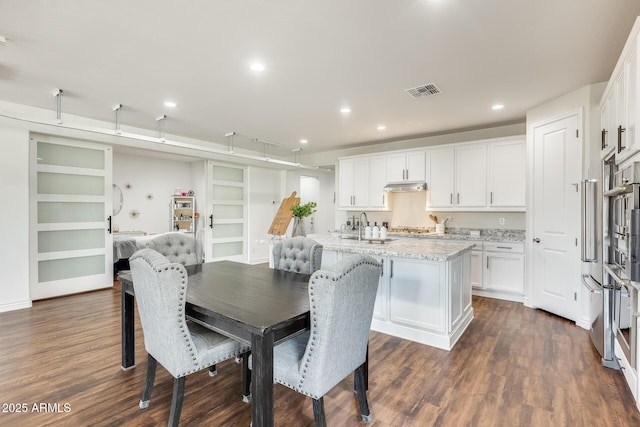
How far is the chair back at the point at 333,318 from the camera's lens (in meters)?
1.53

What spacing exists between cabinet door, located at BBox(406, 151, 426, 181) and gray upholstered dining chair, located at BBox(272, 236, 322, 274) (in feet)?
10.5

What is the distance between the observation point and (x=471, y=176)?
16.3 feet

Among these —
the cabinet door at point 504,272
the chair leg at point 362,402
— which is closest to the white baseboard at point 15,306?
the chair leg at point 362,402

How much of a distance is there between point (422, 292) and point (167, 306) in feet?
7.44

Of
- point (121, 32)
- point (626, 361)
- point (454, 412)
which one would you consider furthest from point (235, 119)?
point (626, 361)

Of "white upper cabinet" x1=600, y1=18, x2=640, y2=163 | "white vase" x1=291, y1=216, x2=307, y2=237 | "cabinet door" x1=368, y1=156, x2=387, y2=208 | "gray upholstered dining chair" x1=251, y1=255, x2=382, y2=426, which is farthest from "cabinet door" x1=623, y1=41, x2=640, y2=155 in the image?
"white vase" x1=291, y1=216, x2=307, y2=237

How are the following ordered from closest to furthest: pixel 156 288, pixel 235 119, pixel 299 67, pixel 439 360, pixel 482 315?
pixel 156 288, pixel 439 360, pixel 299 67, pixel 482 315, pixel 235 119

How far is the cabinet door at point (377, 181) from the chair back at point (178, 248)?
358cm

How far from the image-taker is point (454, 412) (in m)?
2.02

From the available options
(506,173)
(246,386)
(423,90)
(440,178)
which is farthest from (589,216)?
(246,386)

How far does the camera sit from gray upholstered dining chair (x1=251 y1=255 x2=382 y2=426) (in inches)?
60.4

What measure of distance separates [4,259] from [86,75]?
2654mm

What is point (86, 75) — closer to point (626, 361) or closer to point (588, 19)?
point (588, 19)

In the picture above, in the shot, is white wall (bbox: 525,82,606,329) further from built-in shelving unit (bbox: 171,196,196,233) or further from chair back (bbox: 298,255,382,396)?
built-in shelving unit (bbox: 171,196,196,233)
